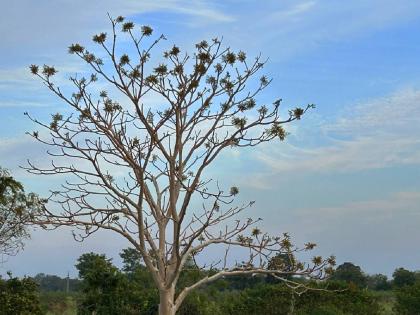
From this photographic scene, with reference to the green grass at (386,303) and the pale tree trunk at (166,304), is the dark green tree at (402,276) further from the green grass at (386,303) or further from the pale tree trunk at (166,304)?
the pale tree trunk at (166,304)

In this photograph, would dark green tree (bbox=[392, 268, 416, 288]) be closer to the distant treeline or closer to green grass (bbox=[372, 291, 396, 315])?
green grass (bbox=[372, 291, 396, 315])

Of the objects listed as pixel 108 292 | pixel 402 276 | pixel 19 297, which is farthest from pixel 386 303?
pixel 19 297

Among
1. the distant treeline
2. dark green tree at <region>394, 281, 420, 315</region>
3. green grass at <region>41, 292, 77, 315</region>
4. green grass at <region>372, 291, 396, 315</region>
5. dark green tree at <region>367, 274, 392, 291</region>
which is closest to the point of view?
the distant treeline

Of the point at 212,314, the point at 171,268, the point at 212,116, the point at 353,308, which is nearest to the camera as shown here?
the point at 171,268

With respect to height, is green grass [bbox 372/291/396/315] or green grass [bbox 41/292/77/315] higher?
green grass [bbox 41/292/77/315]

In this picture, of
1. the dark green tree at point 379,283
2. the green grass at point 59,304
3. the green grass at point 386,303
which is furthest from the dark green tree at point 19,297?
the dark green tree at point 379,283

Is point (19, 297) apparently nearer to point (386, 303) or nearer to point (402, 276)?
point (386, 303)

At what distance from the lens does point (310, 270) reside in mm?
9117

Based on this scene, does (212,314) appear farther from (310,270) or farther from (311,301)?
(310,270)

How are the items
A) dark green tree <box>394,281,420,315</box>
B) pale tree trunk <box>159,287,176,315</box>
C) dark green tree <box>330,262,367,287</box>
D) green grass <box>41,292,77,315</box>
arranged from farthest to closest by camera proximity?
dark green tree <box>330,262,367,287</box>
green grass <box>41,292,77,315</box>
dark green tree <box>394,281,420,315</box>
pale tree trunk <box>159,287,176,315</box>

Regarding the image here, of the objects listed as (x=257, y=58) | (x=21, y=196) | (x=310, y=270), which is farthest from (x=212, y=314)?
(x=257, y=58)

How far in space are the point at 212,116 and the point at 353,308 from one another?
7990 millimetres

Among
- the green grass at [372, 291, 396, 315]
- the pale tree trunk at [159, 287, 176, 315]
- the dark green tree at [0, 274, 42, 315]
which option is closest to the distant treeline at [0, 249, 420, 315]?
the dark green tree at [0, 274, 42, 315]

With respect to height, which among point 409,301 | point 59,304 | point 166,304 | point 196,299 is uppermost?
point 59,304
